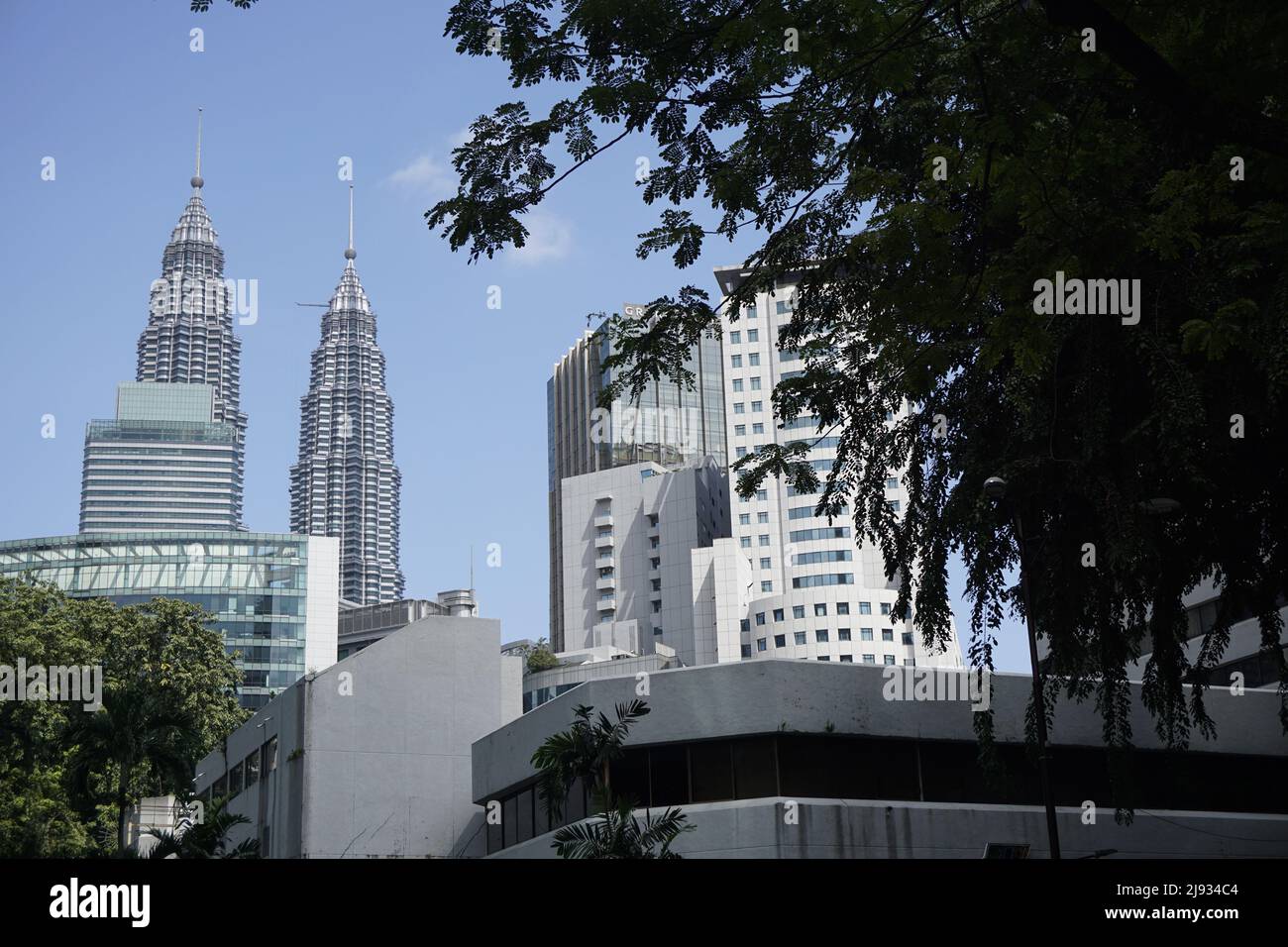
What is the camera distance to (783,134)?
12469mm

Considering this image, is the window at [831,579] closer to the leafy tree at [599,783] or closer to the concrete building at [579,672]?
the concrete building at [579,672]

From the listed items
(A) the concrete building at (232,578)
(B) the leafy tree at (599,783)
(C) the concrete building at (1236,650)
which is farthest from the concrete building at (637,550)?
(B) the leafy tree at (599,783)

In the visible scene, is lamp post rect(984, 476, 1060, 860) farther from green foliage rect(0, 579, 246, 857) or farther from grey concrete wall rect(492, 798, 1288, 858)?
green foliage rect(0, 579, 246, 857)

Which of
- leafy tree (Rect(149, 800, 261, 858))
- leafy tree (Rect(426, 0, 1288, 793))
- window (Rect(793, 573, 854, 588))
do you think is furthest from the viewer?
window (Rect(793, 573, 854, 588))

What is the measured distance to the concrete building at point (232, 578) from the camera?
148 meters

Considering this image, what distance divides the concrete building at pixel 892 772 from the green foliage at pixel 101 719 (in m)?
19.4

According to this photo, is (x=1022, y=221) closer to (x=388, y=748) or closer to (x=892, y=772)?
(x=892, y=772)

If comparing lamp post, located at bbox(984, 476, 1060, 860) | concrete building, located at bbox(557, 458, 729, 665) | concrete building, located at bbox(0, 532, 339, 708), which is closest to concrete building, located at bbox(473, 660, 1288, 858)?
lamp post, located at bbox(984, 476, 1060, 860)

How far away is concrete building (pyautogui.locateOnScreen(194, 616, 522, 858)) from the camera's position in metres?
42.3

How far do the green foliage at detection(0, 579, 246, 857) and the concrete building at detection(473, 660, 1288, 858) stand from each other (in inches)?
763
